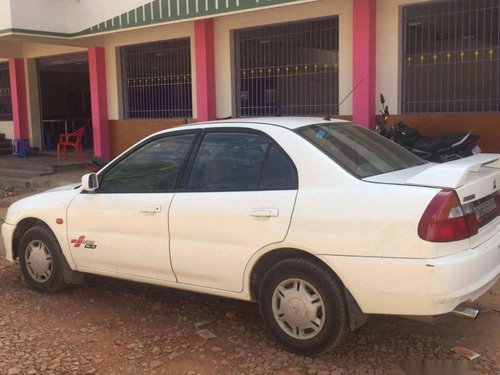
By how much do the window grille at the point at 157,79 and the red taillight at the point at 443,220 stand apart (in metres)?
9.66

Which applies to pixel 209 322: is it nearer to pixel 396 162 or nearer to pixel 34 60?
pixel 396 162

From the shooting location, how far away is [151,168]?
15.2ft

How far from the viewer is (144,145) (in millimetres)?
4734

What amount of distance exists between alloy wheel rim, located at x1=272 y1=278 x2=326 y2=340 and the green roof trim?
20.8 feet

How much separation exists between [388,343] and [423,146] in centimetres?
457

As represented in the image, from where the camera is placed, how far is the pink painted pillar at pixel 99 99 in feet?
44.5

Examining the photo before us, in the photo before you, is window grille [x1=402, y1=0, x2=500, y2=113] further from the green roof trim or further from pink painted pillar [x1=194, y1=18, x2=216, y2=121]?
pink painted pillar [x1=194, y1=18, x2=216, y2=121]

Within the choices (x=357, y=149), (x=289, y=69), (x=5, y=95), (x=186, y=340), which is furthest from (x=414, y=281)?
(x=5, y=95)

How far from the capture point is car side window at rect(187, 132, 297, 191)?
3.95 metres

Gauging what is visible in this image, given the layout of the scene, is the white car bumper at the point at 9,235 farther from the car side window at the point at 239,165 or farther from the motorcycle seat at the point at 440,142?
the motorcycle seat at the point at 440,142

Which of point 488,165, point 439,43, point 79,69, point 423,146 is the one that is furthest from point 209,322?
point 79,69

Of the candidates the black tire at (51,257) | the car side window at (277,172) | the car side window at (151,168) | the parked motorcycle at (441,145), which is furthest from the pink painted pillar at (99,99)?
the car side window at (277,172)

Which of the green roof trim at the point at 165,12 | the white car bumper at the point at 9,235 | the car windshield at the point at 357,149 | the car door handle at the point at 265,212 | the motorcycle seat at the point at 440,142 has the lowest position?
the white car bumper at the point at 9,235

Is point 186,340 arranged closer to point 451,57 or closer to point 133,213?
point 133,213
